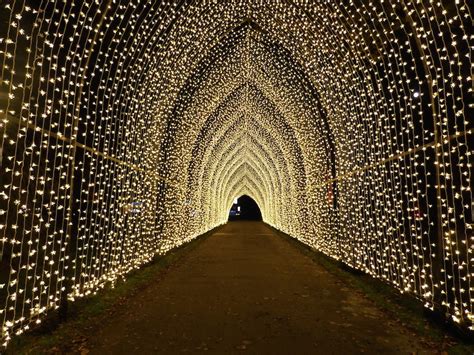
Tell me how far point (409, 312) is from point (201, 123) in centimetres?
1019

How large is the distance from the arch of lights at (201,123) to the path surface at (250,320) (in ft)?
2.41

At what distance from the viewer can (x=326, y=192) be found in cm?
1058

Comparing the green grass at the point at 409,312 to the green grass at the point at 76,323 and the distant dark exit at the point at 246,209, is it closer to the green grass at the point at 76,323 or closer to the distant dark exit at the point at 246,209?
the green grass at the point at 76,323

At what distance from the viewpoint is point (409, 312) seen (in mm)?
4980

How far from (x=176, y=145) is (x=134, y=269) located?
458 cm

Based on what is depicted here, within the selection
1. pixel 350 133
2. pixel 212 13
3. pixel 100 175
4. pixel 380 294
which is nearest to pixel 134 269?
pixel 100 175

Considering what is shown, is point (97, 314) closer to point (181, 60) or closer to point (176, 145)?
point (181, 60)

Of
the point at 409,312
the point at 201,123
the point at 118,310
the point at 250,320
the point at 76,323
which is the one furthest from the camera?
the point at 201,123

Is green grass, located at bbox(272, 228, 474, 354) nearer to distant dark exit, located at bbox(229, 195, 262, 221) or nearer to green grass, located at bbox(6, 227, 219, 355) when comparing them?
green grass, located at bbox(6, 227, 219, 355)

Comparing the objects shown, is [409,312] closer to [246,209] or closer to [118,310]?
[118,310]

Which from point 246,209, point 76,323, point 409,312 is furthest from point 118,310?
point 246,209

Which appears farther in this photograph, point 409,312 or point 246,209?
point 246,209

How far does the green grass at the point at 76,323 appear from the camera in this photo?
3648 millimetres

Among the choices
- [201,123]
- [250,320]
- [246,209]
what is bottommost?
[250,320]
